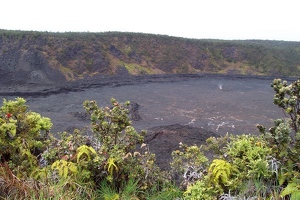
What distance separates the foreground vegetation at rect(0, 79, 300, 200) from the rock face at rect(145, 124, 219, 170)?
5.43m

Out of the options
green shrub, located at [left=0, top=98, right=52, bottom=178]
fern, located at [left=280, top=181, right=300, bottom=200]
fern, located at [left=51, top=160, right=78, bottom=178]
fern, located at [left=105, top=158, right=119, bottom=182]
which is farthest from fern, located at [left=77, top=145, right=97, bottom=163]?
fern, located at [left=280, top=181, right=300, bottom=200]

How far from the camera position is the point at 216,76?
1341 inches

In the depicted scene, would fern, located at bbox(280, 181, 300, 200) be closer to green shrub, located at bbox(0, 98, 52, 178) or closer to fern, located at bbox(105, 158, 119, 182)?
fern, located at bbox(105, 158, 119, 182)

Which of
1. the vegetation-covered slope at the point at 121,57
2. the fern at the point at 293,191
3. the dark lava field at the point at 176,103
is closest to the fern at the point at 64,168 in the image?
the fern at the point at 293,191

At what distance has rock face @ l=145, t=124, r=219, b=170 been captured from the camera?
35.0 feet

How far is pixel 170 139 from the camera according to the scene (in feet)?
40.8

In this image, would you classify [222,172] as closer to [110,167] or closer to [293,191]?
[293,191]

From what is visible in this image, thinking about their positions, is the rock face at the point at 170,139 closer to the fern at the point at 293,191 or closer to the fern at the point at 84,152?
the fern at the point at 84,152

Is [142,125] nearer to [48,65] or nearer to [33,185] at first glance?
[33,185]

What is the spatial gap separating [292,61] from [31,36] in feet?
108

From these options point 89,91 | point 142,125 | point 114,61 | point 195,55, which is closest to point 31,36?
point 114,61

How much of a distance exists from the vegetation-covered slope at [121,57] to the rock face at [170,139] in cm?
1747

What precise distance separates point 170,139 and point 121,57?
2499 cm

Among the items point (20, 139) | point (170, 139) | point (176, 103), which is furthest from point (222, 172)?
point (176, 103)
